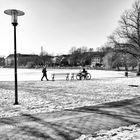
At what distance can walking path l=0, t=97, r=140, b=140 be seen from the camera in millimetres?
4395

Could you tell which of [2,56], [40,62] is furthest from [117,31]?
[2,56]

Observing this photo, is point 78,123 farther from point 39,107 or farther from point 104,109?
point 39,107

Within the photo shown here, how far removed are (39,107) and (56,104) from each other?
2.58 feet

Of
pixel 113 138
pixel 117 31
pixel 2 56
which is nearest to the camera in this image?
pixel 113 138

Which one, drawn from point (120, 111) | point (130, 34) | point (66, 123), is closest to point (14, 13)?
point (66, 123)

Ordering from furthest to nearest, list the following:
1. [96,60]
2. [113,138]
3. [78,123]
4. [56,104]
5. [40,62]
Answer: [96,60], [40,62], [56,104], [78,123], [113,138]

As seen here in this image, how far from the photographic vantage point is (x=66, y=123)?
5.19 metres

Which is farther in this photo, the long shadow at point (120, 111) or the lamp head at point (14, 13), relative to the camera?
the lamp head at point (14, 13)

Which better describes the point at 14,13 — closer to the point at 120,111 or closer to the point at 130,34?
the point at 120,111

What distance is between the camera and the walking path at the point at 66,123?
4.39 metres

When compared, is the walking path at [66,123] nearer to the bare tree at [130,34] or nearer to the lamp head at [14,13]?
the lamp head at [14,13]

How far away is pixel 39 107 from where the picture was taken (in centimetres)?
725

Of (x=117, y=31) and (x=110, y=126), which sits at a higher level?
(x=117, y=31)

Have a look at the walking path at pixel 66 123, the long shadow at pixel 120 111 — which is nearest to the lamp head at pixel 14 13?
the walking path at pixel 66 123
